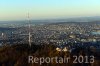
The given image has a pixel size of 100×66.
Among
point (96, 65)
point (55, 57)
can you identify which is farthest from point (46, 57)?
point (96, 65)

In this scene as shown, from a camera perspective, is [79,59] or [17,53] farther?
[17,53]

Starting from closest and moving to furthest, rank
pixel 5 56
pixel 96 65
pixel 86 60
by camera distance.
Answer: pixel 96 65, pixel 86 60, pixel 5 56

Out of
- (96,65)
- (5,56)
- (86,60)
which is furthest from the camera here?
(5,56)

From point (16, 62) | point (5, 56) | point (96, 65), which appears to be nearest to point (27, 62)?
point (16, 62)

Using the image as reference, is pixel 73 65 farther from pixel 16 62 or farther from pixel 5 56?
pixel 5 56

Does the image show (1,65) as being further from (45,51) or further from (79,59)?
(79,59)

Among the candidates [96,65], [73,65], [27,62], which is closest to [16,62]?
[27,62]

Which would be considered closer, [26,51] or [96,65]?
[96,65]

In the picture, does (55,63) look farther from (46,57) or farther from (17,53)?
(17,53)
